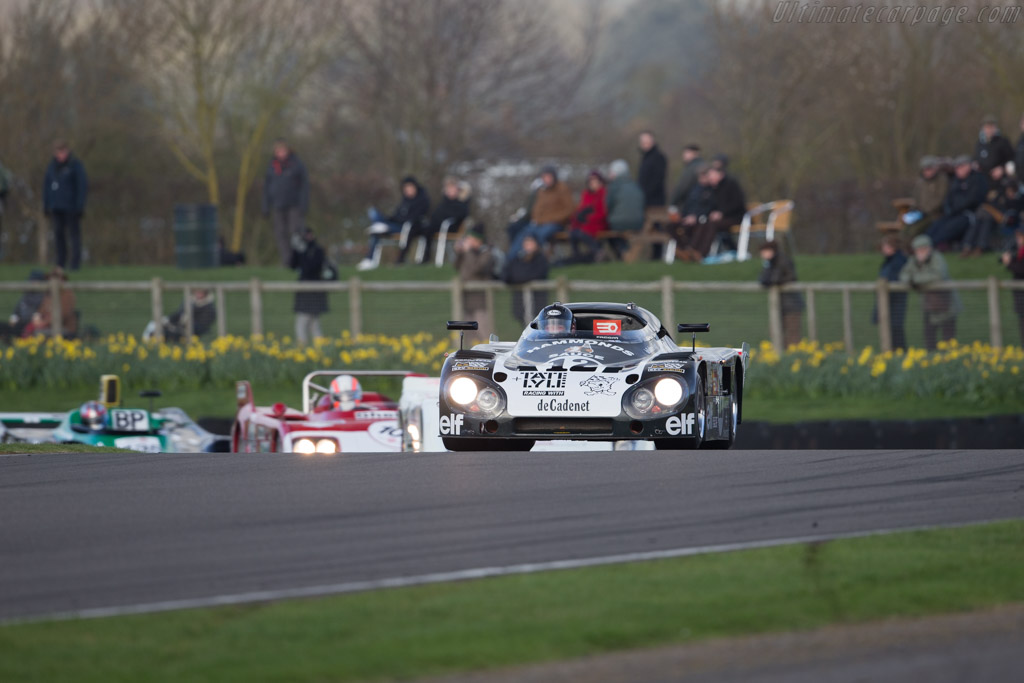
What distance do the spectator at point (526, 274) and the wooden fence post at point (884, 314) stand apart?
4.32 metres

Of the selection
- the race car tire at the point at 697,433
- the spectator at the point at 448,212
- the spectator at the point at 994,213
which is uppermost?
the spectator at the point at 448,212

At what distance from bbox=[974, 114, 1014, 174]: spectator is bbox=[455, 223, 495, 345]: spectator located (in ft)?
21.6

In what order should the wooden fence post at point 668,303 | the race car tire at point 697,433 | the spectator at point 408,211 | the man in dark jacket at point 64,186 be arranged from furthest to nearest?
the spectator at point 408,211 → the man in dark jacket at point 64,186 → the wooden fence post at point 668,303 → the race car tire at point 697,433

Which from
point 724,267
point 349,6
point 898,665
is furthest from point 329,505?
point 349,6

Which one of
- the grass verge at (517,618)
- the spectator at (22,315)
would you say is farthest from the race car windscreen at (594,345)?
the spectator at (22,315)

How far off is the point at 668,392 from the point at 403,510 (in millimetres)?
3192

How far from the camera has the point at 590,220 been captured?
25.3 metres

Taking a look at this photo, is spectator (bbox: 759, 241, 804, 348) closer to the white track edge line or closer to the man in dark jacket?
the man in dark jacket

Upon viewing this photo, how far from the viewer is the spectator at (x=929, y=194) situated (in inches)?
925

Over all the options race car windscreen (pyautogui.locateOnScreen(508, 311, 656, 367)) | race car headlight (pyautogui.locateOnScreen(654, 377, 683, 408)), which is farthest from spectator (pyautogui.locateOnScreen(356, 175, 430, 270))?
race car headlight (pyautogui.locateOnScreen(654, 377, 683, 408))

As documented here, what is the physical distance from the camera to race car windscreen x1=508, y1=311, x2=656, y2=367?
1220 centimetres

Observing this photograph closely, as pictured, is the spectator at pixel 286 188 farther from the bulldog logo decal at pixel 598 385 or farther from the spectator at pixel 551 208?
the bulldog logo decal at pixel 598 385

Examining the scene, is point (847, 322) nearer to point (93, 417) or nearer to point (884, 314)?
point (884, 314)

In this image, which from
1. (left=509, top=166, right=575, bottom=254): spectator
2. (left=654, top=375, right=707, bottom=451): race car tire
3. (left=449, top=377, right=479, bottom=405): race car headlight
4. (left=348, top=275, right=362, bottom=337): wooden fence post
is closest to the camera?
(left=654, top=375, right=707, bottom=451): race car tire
